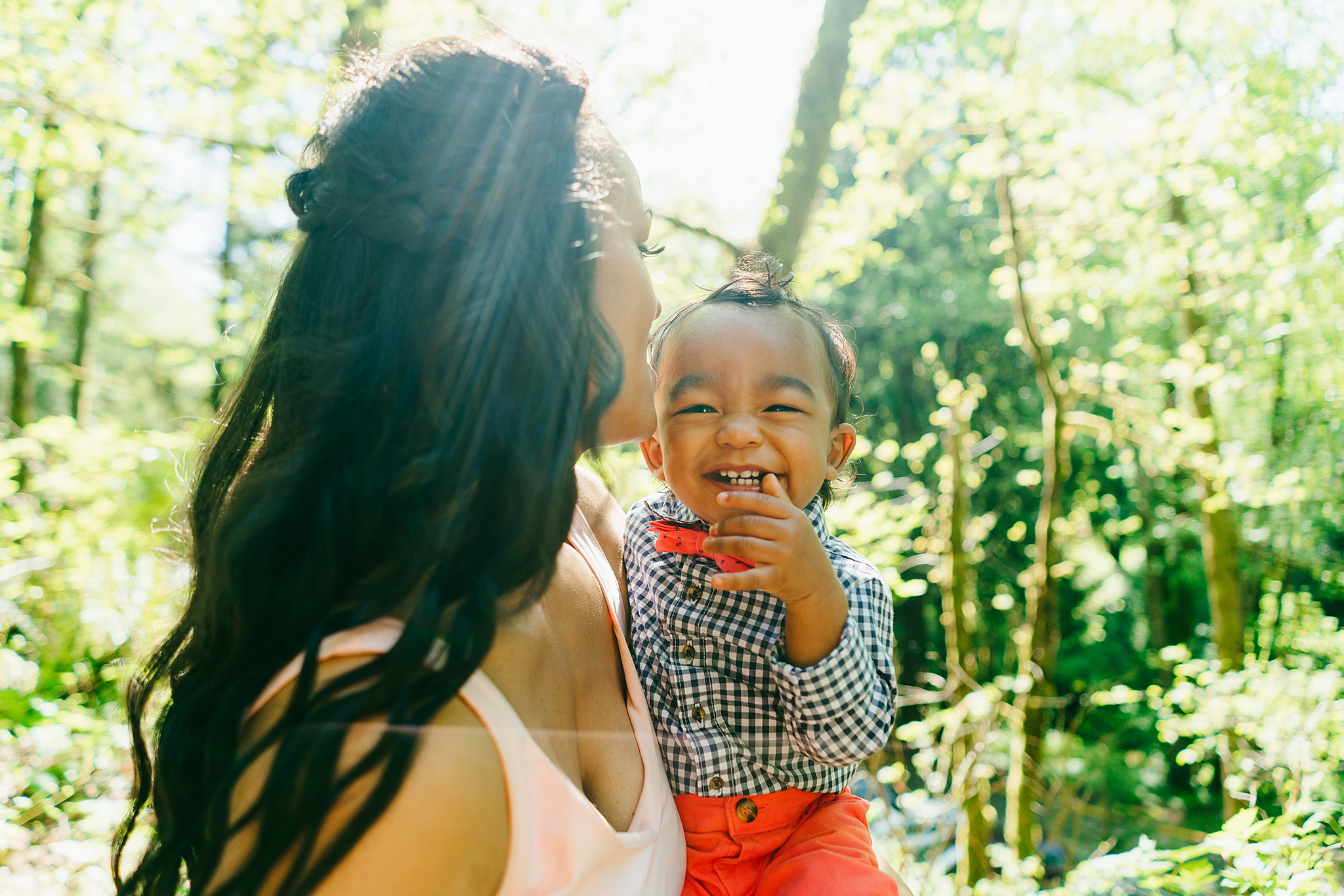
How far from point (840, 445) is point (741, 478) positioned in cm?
42

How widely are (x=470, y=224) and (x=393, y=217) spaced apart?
0.09 m

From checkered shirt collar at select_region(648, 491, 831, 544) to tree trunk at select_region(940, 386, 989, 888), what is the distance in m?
5.14

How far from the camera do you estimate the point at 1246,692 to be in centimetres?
457

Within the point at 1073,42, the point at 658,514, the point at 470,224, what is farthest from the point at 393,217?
the point at 1073,42

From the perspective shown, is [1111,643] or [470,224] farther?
[1111,643]

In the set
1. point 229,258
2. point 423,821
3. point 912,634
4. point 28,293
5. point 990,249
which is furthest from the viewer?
point 912,634

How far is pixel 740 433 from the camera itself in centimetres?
147

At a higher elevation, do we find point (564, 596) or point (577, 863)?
point (564, 596)

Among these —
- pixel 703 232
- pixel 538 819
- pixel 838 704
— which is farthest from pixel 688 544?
pixel 703 232

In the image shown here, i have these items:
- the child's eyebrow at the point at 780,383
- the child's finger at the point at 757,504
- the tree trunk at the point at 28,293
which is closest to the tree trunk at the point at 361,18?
the child's eyebrow at the point at 780,383

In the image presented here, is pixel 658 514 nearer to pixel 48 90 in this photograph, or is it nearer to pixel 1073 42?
pixel 48 90

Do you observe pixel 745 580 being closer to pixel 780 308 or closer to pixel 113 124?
pixel 780 308

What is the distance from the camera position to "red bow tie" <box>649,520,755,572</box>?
4.65 feet

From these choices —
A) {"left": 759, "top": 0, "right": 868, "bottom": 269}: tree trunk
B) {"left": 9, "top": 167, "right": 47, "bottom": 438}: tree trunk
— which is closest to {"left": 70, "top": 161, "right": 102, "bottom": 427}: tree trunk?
{"left": 9, "top": 167, "right": 47, "bottom": 438}: tree trunk
